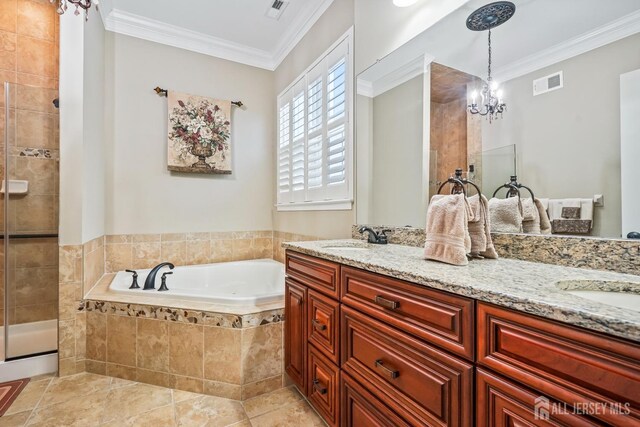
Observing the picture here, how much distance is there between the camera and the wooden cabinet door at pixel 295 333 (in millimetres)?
1562

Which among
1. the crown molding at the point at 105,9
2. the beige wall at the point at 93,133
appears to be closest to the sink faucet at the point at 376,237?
the beige wall at the point at 93,133

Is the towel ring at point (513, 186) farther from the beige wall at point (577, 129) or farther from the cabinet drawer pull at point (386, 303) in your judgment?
the cabinet drawer pull at point (386, 303)

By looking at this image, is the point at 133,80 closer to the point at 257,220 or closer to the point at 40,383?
the point at 257,220

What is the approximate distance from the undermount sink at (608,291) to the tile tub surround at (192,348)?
4.79ft

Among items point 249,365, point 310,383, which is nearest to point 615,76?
point 310,383

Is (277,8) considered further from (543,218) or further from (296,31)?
(543,218)

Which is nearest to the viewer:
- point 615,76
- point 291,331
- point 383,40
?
point 615,76

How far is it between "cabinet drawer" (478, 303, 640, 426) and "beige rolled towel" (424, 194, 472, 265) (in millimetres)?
386

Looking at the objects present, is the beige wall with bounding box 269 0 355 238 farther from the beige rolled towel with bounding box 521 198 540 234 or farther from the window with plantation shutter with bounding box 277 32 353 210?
the beige rolled towel with bounding box 521 198 540 234

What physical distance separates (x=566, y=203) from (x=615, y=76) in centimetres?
44

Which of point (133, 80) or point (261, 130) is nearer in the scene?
point (133, 80)

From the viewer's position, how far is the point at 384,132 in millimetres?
1960

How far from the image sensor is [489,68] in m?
1.32

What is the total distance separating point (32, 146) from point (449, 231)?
303 centimetres
